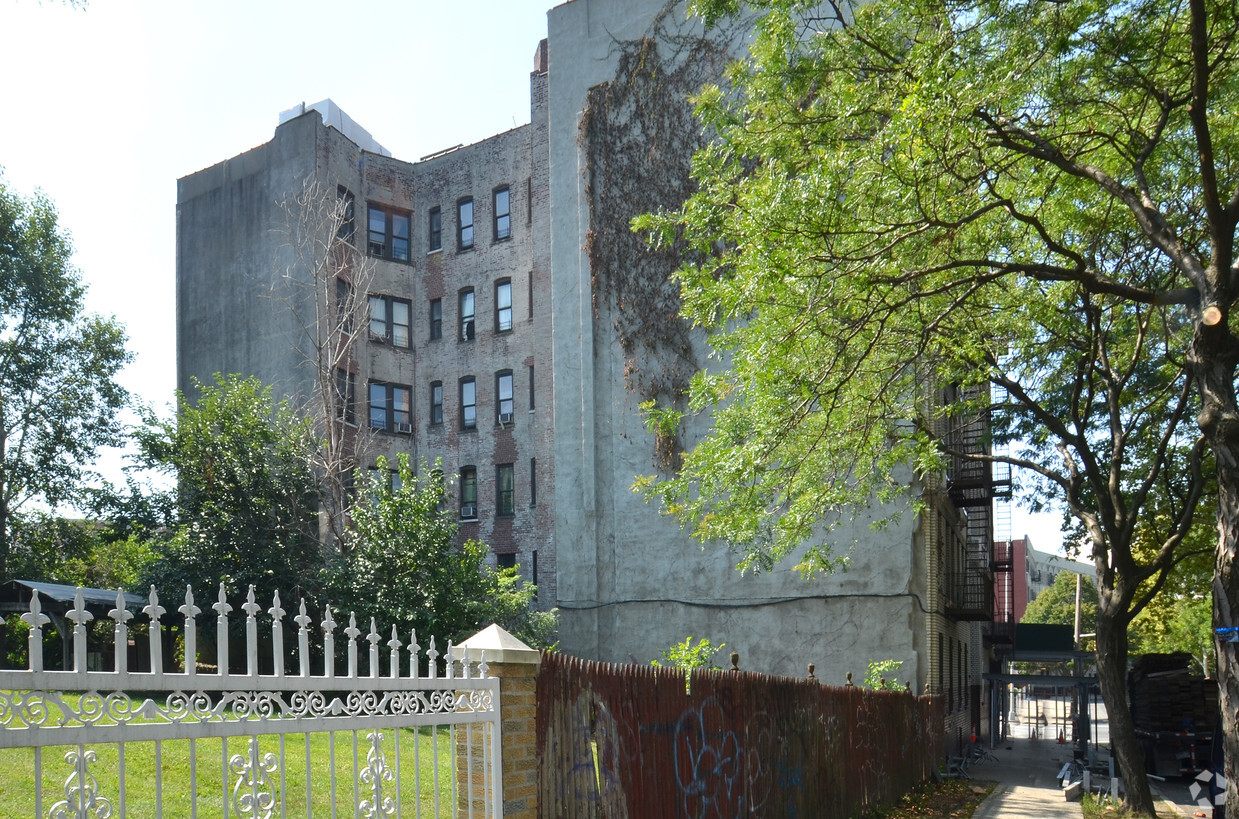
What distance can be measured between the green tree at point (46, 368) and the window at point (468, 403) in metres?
11.0

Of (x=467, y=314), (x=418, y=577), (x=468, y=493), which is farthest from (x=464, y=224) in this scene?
(x=418, y=577)

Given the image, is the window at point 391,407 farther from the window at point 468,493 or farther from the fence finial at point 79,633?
the fence finial at point 79,633

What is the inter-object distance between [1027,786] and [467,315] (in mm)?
19844

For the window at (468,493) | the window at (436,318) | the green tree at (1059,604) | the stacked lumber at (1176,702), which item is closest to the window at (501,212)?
the window at (436,318)

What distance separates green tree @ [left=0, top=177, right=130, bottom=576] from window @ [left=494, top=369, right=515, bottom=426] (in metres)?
12.2

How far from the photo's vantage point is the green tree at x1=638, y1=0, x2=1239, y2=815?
9.95 metres

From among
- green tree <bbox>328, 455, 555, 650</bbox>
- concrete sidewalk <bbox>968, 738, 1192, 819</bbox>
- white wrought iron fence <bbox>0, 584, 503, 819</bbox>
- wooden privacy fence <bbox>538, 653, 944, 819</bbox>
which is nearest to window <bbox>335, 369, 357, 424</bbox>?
green tree <bbox>328, 455, 555, 650</bbox>

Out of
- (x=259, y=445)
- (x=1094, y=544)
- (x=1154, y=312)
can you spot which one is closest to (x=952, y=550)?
(x=1094, y=544)

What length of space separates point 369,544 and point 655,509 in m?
7.28

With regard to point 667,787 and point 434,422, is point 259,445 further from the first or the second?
point 667,787

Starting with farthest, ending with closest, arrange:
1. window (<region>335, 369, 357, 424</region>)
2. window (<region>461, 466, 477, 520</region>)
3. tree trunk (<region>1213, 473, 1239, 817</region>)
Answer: window (<region>461, 466, 477, 520</region>)
window (<region>335, 369, 357, 424</region>)
tree trunk (<region>1213, 473, 1239, 817</region>)

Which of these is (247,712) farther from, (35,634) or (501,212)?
(501,212)

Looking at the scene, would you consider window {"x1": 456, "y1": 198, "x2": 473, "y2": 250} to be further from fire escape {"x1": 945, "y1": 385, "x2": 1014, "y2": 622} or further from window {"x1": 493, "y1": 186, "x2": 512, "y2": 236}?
fire escape {"x1": 945, "y1": 385, "x2": 1014, "y2": 622}

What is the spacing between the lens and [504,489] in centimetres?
3059
